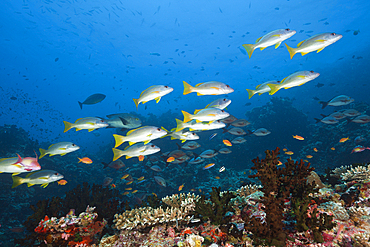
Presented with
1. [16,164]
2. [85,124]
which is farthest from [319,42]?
[16,164]

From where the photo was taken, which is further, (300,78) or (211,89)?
(211,89)

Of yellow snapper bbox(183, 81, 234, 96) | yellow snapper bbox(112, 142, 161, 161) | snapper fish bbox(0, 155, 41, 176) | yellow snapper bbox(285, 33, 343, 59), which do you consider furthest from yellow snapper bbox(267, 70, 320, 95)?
snapper fish bbox(0, 155, 41, 176)

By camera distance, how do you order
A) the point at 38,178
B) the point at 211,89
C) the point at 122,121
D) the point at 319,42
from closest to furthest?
1. the point at 319,42
2. the point at 211,89
3. the point at 38,178
4. the point at 122,121

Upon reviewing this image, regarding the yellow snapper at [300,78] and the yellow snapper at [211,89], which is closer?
the yellow snapper at [300,78]

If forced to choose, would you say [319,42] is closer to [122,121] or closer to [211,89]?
[211,89]

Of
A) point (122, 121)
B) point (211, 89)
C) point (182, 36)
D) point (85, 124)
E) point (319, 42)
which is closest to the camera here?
point (319, 42)

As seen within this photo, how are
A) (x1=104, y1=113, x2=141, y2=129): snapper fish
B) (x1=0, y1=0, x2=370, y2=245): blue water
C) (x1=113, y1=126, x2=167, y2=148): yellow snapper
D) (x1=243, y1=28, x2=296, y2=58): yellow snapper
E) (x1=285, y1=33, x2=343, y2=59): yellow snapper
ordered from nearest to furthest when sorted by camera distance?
(x1=285, y1=33, x2=343, y2=59): yellow snapper < (x1=113, y1=126, x2=167, y2=148): yellow snapper < (x1=243, y1=28, x2=296, y2=58): yellow snapper < (x1=104, y1=113, x2=141, y2=129): snapper fish < (x1=0, y1=0, x2=370, y2=245): blue water

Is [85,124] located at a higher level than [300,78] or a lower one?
lower

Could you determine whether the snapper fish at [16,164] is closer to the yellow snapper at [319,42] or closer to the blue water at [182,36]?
the yellow snapper at [319,42]

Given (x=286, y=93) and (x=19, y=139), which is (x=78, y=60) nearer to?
(x=19, y=139)

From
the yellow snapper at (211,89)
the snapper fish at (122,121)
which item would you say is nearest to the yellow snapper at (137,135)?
the yellow snapper at (211,89)

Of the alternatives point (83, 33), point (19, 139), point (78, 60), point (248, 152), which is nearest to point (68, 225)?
point (248, 152)

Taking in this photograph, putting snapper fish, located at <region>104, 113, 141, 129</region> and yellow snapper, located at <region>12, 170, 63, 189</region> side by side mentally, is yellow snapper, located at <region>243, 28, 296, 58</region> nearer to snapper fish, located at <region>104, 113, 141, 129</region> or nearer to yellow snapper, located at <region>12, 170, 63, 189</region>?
snapper fish, located at <region>104, 113, 141, 129</region>

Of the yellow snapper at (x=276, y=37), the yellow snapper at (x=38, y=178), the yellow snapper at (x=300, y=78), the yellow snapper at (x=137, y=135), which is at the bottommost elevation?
the yellow snapper at (x=38, y=178)
